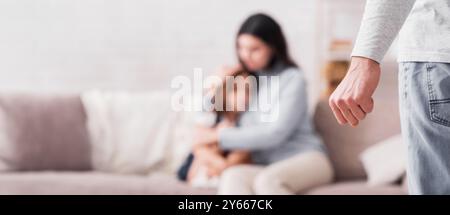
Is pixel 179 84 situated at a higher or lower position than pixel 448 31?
lower

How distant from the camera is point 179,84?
11.4 ft

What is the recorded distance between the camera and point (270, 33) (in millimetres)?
2777

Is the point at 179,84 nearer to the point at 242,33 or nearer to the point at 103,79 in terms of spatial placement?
the point at 103,79

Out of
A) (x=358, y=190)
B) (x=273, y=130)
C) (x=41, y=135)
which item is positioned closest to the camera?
(x=358, y=190)

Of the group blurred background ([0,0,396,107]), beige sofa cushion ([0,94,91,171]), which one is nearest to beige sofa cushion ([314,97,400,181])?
blurred background ([0,0,396,107])

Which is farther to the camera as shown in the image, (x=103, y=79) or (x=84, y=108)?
(x=103, y=79)

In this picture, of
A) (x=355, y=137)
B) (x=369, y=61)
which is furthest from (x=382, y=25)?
(x=355, y=137)

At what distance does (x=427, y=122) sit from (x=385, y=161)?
1.71 m

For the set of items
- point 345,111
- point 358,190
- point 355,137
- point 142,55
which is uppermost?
point 345,111

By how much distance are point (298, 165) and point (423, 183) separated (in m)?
1.53

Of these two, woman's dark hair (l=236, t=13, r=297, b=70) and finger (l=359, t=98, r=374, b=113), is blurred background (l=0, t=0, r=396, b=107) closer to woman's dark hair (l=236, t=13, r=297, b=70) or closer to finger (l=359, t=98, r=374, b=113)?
woman's dark hair (l=236, t=13, r=297, b=70)

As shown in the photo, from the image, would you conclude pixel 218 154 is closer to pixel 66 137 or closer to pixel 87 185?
pixel 87 185
